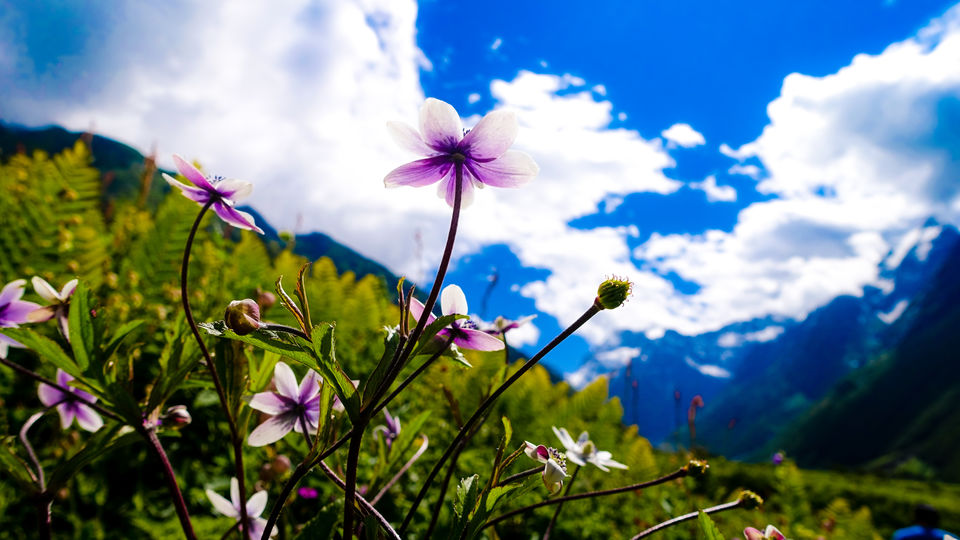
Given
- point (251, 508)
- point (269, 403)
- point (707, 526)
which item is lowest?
point (707, 526)

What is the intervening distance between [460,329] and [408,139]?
0.78 feet

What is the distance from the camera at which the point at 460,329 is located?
0.60 metres

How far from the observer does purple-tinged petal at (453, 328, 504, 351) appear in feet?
2.05

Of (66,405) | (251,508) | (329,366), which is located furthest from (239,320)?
(66,405)

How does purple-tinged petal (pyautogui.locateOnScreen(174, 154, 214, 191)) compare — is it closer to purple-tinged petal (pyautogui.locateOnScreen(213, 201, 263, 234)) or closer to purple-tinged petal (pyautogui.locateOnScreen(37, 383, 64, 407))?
purple-tinged petal (pyautogui.locateOnScreen(213, 201, 263, 234))

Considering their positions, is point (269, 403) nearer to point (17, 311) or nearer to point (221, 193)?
point (221, 193)

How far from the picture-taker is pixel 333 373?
0.52 m

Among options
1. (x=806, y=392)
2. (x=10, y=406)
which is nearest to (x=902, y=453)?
(x=10, y=406)

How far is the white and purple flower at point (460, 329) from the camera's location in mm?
612

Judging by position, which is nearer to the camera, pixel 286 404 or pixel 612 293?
pixel 612 293

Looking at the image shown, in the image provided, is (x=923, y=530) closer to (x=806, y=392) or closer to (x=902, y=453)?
(x=902, y=453)

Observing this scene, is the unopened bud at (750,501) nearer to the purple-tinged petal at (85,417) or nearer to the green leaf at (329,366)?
the green leaf at (329,366)

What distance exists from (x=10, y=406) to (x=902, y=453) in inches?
3526

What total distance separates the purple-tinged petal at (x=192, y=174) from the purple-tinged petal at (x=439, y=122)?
0.29 m
